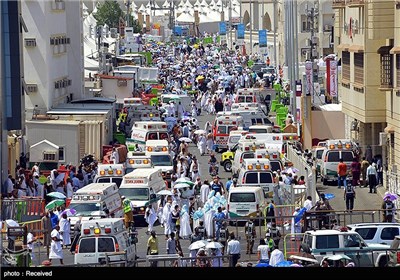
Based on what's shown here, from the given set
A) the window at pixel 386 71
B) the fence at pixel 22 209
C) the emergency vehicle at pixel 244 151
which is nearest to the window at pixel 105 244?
the fence at pixel 22 209

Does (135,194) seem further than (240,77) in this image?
No

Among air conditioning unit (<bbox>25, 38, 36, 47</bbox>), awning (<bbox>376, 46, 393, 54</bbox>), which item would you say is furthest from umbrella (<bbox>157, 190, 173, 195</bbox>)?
air conditioning unit (<bbox>25, 38, 36, 47</bbox>)

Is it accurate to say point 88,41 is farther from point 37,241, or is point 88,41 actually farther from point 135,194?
point 37,241

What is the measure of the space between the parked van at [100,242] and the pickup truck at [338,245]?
132 inches

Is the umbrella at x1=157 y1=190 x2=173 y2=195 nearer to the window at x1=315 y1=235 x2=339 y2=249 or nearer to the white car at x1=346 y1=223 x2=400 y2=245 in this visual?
the white car at x1=346 y1=223 x2=400 y2=245

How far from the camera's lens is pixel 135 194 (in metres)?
34.3

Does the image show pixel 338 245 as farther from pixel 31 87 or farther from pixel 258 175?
pixel 31 87

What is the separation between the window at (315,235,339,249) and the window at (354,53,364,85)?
2046 centimetres

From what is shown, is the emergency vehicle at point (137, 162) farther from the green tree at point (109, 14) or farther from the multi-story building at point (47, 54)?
the green tree at point (109, 14)

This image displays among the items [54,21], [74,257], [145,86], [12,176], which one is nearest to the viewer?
[74,257]

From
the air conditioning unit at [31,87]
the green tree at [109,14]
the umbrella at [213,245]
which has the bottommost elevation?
the umbrella at [213,245]

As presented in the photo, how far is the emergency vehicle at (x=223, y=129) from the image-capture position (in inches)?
1937

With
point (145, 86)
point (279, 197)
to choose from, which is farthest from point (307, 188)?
point (145, 86)
